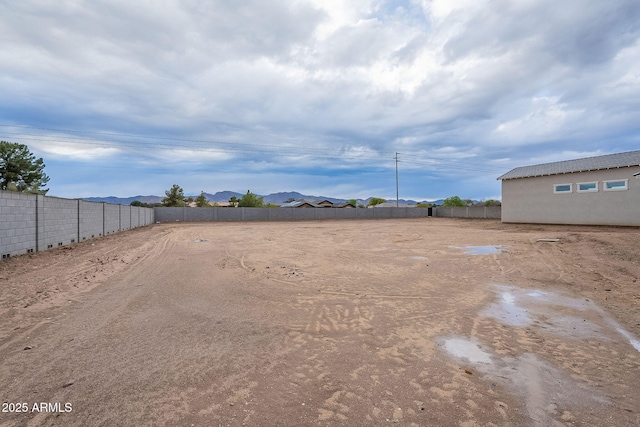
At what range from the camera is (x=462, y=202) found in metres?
73.9

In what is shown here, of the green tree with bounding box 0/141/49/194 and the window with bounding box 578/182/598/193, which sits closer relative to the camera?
the window with bounding box 578/182/598/193

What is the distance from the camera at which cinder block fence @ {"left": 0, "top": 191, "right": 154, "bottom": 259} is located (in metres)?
8.90

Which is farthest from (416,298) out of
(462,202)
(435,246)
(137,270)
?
(462,202)

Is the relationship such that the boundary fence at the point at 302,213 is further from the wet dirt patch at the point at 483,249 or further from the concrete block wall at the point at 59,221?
the wet dirt patch at the point at 483,249

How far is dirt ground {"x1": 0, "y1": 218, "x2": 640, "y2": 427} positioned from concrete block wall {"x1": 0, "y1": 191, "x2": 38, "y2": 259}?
149cm

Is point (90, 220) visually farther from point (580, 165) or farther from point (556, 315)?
point (580, 165)

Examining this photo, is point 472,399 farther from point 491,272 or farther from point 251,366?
point 491,272

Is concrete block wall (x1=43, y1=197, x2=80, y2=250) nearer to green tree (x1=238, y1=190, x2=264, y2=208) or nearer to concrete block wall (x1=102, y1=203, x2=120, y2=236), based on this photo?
concrete block wall (x1=102, y1=203, x2=120, y2=236)

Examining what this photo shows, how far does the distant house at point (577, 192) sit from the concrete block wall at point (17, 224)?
26.0 m

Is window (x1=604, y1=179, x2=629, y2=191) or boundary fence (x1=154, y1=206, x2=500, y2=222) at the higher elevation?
window (x1=604, y1=179, x2=629, y2=191)

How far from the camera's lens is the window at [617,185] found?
18297 millimetres

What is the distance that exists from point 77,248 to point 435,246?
44.3 ft

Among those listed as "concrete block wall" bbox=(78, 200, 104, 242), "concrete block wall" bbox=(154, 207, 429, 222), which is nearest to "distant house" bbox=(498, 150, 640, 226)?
"concrete block wall" bbox=(154, 207, 429, 222)

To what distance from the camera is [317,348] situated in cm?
375
